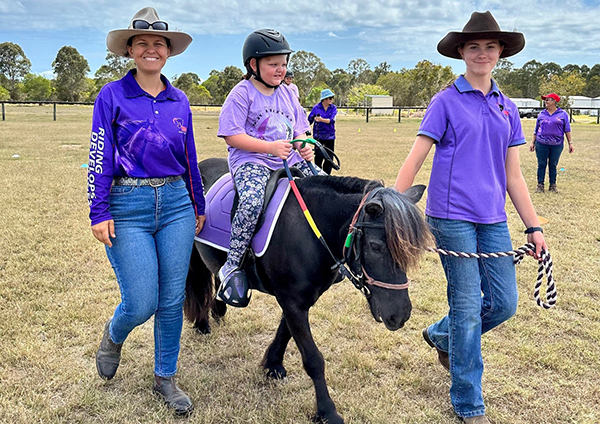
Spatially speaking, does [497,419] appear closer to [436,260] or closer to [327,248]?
[327,248]

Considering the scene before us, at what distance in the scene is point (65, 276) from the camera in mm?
5637

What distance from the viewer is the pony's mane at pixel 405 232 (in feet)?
8.41

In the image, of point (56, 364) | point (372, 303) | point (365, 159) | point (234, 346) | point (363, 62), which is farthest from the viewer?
point (363, 62)

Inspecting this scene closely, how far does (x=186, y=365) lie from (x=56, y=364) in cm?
101

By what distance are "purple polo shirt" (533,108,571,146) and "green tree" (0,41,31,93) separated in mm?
101472

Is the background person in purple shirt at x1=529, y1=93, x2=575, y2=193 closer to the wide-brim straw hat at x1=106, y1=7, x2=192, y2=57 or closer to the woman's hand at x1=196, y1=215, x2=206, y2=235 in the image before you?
the woman's hand at x1=196, y1=215, x2=206, y2=235

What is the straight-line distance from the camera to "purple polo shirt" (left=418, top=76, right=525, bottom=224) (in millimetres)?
2965

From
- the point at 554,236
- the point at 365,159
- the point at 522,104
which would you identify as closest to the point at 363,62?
the point at 522,104

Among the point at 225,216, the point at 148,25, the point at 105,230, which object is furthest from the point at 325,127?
the point at 105,230

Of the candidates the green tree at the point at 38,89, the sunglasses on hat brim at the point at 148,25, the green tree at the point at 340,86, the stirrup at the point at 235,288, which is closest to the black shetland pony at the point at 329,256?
the stirrup at the point at 235,288

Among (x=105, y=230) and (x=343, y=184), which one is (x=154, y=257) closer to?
(x=105, y=230)

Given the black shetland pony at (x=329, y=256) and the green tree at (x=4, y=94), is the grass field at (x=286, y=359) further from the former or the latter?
the green tree at (x=4, y=94)

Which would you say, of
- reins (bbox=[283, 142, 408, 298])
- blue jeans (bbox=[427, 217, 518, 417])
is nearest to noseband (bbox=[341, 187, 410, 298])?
reins (bbox=[283, 142, 408, 298])

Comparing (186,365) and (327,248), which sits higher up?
(327,248)
